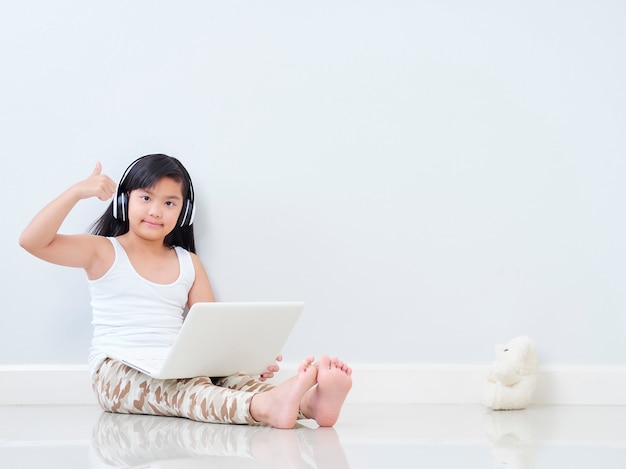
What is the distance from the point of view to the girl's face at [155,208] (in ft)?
5.49

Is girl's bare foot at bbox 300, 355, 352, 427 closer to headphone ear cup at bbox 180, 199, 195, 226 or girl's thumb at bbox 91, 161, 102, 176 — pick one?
headphone ear cup at bbox 180, 199, 195, 226

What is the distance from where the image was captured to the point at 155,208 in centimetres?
167

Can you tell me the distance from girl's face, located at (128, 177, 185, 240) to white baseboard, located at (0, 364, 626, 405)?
34 centimetres

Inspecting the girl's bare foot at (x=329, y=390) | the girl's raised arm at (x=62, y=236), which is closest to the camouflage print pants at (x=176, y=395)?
the girl's bare foot at (x=329, y=390)

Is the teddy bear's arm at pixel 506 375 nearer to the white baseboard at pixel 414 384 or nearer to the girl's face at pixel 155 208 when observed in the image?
the white baseboard at pixel 414 384

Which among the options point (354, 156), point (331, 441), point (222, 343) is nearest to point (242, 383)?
point (222, 343)

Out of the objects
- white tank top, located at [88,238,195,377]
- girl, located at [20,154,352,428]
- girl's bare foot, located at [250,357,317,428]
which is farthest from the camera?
white tank top, located at [88,238,195,377]

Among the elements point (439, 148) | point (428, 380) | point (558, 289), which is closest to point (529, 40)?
point (439, 148)

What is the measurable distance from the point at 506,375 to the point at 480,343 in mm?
126

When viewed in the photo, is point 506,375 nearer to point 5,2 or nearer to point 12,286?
point 12,286

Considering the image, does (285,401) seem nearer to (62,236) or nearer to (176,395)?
(176,395)

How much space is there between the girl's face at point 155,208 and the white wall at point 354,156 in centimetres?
10

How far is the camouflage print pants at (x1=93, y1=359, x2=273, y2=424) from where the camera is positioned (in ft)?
4.53

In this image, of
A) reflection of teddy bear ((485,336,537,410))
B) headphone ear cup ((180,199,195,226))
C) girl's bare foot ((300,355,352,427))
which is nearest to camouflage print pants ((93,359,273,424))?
girl's bare foot ((300,355,352,427))
